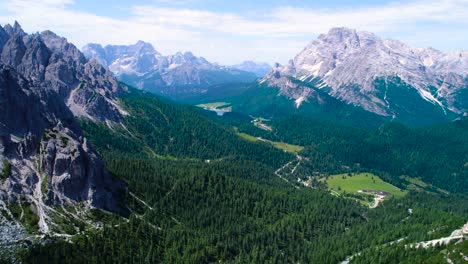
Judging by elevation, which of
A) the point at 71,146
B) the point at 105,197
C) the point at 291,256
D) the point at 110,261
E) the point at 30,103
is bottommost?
the point at 291,256

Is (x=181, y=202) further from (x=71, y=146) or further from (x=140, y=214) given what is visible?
(x=71, y=146)

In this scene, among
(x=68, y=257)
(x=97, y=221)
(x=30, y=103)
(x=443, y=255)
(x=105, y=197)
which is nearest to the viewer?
(x=68, y=257)

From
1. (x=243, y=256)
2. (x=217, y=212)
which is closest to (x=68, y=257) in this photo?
(x=243, y=256)

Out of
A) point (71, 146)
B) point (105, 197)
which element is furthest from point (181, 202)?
point (71, 146)

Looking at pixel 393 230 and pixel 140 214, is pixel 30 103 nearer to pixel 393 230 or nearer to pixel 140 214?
pixel 140 214

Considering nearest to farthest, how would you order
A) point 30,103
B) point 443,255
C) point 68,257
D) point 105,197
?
point 68,257 < point 443,255 < point 105,197 < point 30,103

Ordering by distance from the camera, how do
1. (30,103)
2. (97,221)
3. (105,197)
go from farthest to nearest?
(30,103) < (105,197) < (97,221)

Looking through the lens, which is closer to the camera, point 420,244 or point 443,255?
point 443,255

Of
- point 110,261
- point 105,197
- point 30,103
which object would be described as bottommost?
point 110,261

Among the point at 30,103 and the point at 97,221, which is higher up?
the point at 30,103
